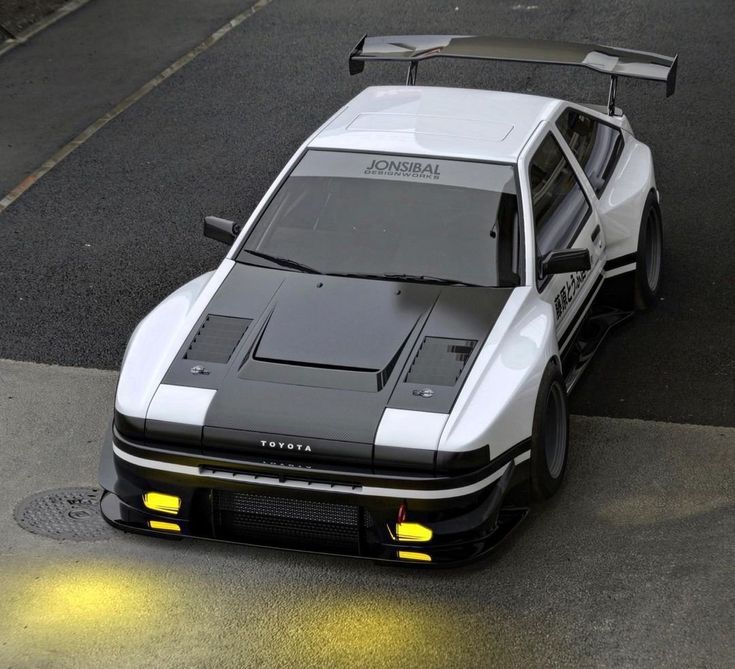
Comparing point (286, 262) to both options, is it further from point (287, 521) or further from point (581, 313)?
point (581, 313)

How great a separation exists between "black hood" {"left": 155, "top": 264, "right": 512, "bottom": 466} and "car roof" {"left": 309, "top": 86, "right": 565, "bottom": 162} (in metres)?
0.96

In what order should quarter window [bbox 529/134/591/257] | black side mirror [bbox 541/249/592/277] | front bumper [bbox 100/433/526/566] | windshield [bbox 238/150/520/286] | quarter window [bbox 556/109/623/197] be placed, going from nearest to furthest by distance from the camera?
front bumper [bbox 100/433/526/566] < black side mirror [bbox 541/249/592/277] < windshield [bbox 238/150/520/286] < quarter window [bbox 529/134/591/257] < quarter window [bbox 556/109/623/197]

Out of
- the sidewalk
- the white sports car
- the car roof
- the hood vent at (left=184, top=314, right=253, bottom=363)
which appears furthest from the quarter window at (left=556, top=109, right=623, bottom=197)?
the sidewalk

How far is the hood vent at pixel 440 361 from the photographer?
555 centimetres

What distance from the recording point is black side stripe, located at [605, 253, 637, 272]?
761 cm

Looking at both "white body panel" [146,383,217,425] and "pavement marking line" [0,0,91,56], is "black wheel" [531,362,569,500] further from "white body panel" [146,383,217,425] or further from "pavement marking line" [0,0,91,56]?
"pavement marking line" [0,0,91,56]

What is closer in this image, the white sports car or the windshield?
the white sports car

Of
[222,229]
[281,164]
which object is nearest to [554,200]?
[222,229]

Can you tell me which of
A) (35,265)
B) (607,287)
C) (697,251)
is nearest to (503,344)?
(607,287)

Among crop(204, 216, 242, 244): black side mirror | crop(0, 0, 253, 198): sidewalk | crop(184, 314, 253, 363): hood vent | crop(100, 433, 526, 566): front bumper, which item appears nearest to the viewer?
crop(100, 433, 526, 566): front bumper

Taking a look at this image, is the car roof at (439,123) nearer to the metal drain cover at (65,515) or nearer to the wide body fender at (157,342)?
the wide body fender at (157,342)

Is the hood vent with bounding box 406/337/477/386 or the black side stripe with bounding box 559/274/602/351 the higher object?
the hood vent with bounding box 406/337/477/386

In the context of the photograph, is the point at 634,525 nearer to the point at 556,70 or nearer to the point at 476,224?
the point at 476,224

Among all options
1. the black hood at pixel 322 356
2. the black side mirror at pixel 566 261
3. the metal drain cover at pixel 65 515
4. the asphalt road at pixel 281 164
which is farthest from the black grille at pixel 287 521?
the asphalt road at pixel 281 164
